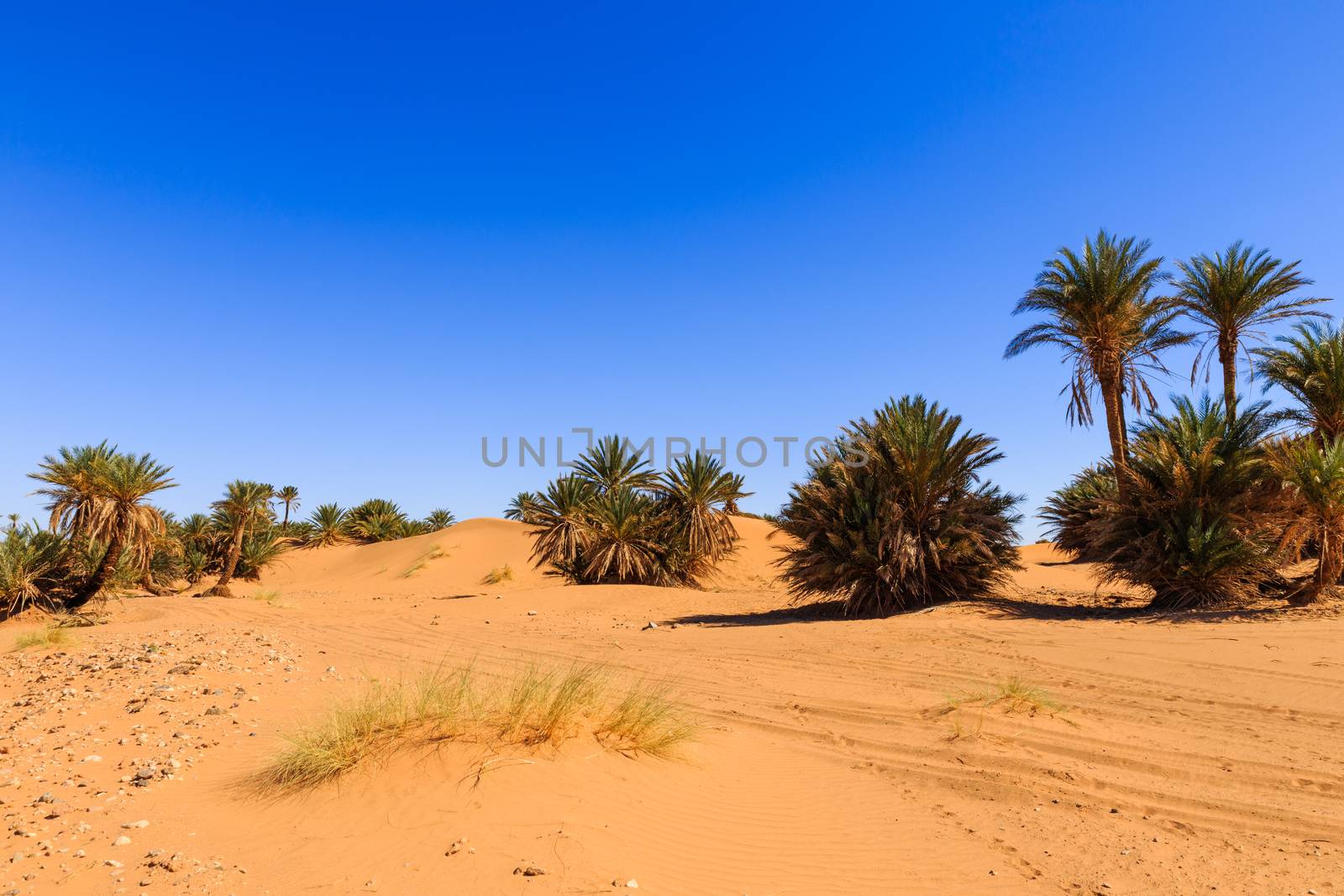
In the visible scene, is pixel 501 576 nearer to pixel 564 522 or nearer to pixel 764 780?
pixel 564 522

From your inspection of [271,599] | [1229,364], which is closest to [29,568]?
[271,599]

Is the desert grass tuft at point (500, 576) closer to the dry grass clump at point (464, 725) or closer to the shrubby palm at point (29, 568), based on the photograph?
the shrubby palm at point (29, 568)

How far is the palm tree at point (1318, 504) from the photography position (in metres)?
10.6

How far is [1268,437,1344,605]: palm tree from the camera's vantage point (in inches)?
416

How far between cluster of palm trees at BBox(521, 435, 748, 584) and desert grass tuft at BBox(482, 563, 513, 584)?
14.1 feet

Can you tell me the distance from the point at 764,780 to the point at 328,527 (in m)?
44.3

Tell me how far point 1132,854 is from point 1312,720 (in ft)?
A: 11.1

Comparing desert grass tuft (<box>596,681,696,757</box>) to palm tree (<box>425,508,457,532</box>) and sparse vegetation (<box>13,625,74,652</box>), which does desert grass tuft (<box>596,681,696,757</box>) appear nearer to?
sparse vegetation (<box>13,625,74,652</box>)

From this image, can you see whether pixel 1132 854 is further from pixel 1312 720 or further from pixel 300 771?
pixel 300 771

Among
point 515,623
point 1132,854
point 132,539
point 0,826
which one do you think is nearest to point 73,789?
point 0,826

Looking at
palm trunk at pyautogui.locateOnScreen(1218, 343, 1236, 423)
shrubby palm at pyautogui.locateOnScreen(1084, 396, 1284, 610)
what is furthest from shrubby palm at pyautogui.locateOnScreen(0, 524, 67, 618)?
palm trunk at pyautogui.locateOnScreen(1218, 343, 1236, 423)

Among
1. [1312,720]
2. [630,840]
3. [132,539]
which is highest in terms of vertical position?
[132,539]

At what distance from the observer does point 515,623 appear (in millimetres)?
14805

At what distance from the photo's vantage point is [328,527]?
43281 millimetres
